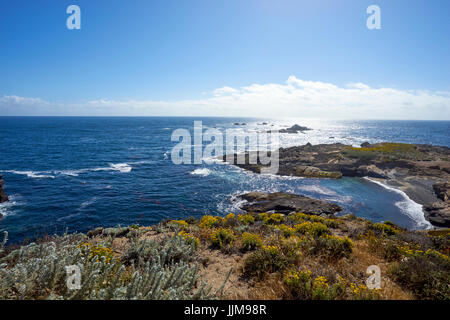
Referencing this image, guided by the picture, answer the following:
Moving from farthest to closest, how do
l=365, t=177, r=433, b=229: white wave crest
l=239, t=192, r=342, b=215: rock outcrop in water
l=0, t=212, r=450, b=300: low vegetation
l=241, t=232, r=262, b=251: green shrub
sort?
l=239, t=192, r=342, b=215: rock outcrop in water
l=365, t=177, r=433, b=229: white wave crest
l=241, t=232, r=262, b=251: green shrub
l=0, t=212, r=450, b=300: low vegetation

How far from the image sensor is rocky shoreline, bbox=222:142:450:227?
27.1m

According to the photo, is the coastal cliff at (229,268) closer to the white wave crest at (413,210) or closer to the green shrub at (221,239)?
the green shrub at (221,239)

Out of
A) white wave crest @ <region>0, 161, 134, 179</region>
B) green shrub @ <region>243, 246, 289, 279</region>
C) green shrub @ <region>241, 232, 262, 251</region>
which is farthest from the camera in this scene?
white wave crest @ <region>0, 161, 134, 179</region>

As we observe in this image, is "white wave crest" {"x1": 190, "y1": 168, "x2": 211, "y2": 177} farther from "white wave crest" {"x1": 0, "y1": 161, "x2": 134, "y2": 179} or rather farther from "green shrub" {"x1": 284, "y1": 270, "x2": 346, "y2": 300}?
"green shrub" {"x1": 284, "y1": 270, "x2": 346, "y2": 300}

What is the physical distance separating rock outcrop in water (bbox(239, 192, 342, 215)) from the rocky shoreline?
9.64 meters

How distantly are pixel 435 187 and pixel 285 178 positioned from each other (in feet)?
65.4

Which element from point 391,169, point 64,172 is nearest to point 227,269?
point 64,172

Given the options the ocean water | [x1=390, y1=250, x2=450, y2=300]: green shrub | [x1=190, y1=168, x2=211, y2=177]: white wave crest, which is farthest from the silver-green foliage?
[x1=190, y1=168, x2=211, y2=177]: white wave crest

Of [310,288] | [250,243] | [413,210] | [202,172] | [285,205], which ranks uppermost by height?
[310,288]

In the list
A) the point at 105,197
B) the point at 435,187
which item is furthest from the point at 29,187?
the point at 435,187

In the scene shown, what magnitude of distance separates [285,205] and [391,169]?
28673 mm

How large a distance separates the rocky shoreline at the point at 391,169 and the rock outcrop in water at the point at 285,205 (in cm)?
964

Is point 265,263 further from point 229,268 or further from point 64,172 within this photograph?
point 64,172

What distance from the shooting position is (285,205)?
24438 millimetres
